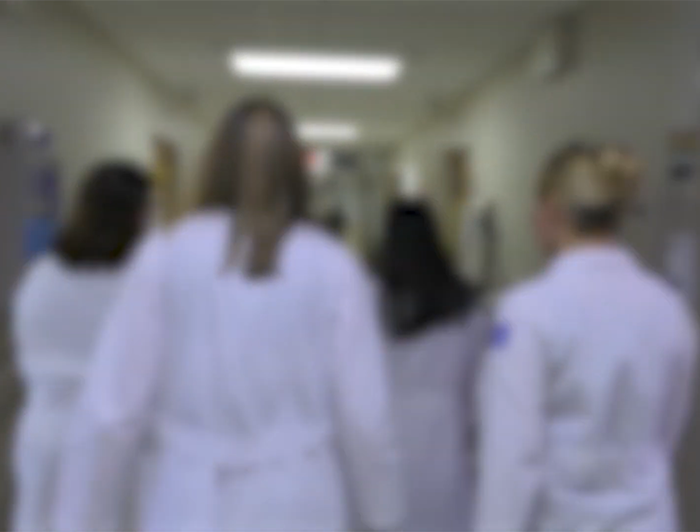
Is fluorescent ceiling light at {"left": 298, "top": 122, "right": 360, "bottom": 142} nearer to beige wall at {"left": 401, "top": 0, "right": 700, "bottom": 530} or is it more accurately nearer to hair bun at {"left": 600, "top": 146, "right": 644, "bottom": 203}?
beige wall at {"left": 401, "top": 0, "right": 700, "bottom": 530}

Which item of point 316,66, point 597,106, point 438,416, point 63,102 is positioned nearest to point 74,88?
point 63,102

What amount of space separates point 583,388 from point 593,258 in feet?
0.66

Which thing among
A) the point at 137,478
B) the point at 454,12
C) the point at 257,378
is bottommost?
the point at 137,478

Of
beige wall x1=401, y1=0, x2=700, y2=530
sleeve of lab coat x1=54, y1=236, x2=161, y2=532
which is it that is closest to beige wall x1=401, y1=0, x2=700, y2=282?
beige wall x1=401, y1=0, x2=700, y2=530

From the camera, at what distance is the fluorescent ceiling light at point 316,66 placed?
554 cm

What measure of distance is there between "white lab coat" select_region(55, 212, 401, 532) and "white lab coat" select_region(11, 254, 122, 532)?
597mm

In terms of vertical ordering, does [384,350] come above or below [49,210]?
below

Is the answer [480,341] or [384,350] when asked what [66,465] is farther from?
[480,341]

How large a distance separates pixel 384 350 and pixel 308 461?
0.59 meters

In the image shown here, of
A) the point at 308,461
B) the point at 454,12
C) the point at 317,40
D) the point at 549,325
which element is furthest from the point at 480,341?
the point at 317,40

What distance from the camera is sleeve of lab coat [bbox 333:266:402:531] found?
131cm

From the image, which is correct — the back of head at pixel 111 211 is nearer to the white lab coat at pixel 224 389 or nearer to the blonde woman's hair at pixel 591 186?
the white lab coat at pixel 224 389

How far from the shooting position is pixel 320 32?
4770 millimetres

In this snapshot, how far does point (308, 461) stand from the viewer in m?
1.30
